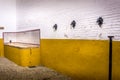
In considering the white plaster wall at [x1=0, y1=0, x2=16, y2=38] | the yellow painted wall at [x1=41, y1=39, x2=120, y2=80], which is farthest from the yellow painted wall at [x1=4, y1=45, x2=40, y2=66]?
the white plaster wall at [x1=0, y1=0, x2=16, y2=38]

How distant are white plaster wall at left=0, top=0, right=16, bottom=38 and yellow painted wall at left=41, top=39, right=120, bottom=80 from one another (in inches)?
159

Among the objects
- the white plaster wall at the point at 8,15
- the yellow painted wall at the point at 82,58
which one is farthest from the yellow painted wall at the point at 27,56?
the white plaster wall at the point at 8,15

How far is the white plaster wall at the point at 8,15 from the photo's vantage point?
989 cm

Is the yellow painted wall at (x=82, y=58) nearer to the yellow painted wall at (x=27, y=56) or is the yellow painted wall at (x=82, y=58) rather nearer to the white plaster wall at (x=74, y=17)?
the white plaster wall at (x=74, y=17)

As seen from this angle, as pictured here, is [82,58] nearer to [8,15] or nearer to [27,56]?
[27,56]

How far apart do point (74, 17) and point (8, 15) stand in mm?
5690

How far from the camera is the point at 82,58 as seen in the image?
4.88 m


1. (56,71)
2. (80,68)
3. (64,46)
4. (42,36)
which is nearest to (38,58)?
(42,36)

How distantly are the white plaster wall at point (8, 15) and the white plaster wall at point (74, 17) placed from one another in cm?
148

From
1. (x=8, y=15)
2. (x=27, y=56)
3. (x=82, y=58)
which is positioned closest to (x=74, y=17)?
(x=82, y=58)

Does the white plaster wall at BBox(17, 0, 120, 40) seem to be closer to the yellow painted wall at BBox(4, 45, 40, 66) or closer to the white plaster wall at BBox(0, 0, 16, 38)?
the yellow painted wall at BBox(4, 45, 40, 66)

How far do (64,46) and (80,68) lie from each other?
1018 millimetres

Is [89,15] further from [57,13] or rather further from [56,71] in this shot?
[56,71]

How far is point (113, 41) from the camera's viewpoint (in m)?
3.94
